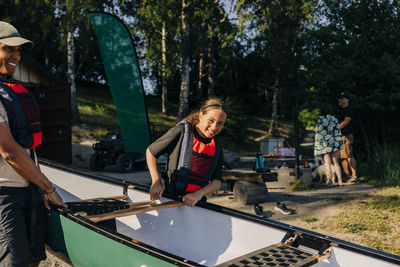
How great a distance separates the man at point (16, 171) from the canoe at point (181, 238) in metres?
0.42

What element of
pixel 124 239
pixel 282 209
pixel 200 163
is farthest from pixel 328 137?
pixel 124 239

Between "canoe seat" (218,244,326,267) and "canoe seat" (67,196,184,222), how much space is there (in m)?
1.03

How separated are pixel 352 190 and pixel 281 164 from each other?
2.00m

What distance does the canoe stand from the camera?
2.42m

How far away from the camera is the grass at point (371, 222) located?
15.3 ft

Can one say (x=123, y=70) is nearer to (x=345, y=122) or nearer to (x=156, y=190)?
(x=345, y=122)

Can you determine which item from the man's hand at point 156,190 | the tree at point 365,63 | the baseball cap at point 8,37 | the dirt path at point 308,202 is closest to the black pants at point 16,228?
the baseball cap at point 8,37

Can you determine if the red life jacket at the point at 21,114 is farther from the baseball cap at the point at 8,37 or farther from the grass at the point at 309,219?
the grass at the point at 309,219

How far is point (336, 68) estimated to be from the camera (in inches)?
450

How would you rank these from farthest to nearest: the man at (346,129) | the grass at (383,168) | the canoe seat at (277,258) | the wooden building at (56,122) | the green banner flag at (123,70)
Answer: the wooden building at (56,122) → the green banner flag at (123,70) → the man at (346,129) → the grass at (383,168) → the canoe seat at (277,258)

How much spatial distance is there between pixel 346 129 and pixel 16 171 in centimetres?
839

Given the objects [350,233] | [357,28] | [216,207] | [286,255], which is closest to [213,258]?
[216,207]

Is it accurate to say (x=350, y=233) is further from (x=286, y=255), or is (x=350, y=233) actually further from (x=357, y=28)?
(x=357, y=28)

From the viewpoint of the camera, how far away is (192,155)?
327cm
